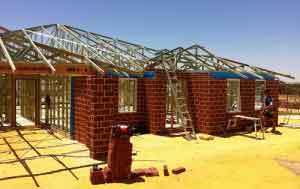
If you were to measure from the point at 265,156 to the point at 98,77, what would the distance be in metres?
5.34

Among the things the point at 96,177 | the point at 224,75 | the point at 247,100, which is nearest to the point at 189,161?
the point at 96,177

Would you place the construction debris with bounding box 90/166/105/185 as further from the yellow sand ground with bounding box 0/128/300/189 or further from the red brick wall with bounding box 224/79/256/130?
the red brick wall with bounding box 224/79/256/130

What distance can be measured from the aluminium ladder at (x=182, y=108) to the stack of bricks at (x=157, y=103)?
363 millimetres

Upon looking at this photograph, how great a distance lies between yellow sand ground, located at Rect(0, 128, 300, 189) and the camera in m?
7.27

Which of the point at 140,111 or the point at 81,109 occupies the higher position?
the point at 81,109

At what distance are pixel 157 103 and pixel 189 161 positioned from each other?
180 inches

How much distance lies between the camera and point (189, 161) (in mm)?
9117

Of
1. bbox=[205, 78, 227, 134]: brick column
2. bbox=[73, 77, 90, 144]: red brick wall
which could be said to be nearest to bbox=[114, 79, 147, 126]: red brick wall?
bbox=[205, 78, 227, 134]: brick column

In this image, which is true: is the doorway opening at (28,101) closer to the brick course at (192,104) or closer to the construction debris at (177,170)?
the brick course at (192,104)

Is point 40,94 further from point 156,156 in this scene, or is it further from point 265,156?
point 265,156

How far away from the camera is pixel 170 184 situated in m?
7.30

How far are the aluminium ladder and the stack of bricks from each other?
0.36m

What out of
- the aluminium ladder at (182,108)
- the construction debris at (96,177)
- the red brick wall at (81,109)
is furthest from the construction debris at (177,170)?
the aluminium ladder at (182,108)

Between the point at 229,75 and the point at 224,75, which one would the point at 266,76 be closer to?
the point at 229,75
